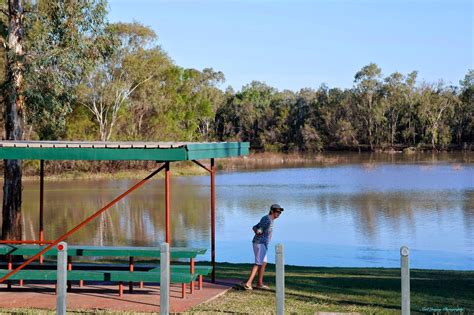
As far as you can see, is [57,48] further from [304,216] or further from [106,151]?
[304,216]

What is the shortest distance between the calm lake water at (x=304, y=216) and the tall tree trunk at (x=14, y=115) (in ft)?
14.8

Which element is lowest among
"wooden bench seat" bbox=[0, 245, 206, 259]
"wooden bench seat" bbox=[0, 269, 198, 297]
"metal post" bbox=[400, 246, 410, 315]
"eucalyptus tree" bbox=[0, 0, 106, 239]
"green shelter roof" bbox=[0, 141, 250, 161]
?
"wooden bench seat" bbox=[0, 269, 198, 297]

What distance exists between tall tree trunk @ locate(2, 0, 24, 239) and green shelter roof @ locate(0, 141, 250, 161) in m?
3.90

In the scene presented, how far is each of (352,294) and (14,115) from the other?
730 cm

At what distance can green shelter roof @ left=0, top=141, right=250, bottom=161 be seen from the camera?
8492 mm

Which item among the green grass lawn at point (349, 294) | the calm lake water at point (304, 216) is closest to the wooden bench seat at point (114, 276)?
the green grass lawn at point (349, 294)

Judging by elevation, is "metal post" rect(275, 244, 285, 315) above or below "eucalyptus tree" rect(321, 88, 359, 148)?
below

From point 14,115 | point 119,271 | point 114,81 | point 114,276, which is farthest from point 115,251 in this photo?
point 114,81

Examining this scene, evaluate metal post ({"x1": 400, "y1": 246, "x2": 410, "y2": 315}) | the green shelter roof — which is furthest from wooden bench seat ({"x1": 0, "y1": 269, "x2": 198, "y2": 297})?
metal post ({"x1": 400, "y1": 246, "x2": 410, "y2": 315})

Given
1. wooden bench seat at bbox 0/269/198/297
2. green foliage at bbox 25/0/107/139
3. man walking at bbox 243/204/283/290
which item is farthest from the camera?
green foliage at bbox 25/0/107/139

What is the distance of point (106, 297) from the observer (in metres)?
9.01

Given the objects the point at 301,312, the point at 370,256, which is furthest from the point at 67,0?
the point at 301,312

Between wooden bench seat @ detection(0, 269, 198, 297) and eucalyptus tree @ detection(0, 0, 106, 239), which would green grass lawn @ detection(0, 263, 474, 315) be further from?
eucalyptus tree @ detection(0, 0, 106, 239)

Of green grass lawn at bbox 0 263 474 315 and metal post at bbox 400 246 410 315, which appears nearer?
metal post at bbox 400 246 410 315
